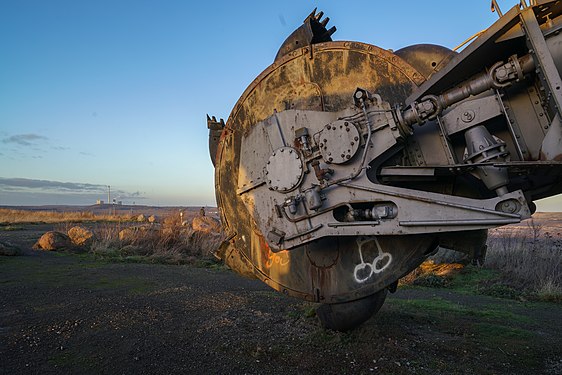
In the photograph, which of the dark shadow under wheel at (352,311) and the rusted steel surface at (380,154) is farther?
the dark shadow under wheel at (352,311)

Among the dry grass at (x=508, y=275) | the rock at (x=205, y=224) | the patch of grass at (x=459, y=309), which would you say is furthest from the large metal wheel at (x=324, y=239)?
the rock at (x=205, y=224)

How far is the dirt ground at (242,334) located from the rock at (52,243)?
215 inches

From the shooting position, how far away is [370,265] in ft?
12.6

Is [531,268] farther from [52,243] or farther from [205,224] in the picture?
[52,243]

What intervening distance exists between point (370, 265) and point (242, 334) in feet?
7.80

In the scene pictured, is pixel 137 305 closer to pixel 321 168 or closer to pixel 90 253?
pixel 321 168

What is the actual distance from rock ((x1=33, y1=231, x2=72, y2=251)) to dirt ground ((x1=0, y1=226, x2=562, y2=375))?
17.9ft

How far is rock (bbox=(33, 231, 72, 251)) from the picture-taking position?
13.7m

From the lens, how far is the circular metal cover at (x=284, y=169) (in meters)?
3.68

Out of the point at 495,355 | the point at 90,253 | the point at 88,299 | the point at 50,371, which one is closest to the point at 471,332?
the point at 495,355

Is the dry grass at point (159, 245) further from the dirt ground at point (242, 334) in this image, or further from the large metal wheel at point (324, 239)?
the large metal wheel at point (324, 239)

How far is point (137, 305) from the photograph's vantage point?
263 inches

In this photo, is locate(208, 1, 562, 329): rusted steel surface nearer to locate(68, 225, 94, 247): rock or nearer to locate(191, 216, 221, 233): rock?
locate(68, 225, 94, 247): rock

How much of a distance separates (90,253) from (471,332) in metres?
12.8
